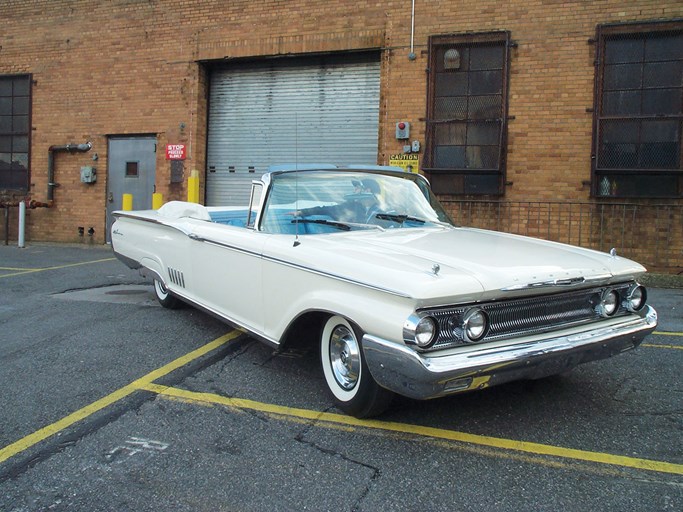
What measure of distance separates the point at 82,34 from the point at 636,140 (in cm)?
1180

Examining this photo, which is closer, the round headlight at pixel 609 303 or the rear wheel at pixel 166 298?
the round headlight at pixel 609 303

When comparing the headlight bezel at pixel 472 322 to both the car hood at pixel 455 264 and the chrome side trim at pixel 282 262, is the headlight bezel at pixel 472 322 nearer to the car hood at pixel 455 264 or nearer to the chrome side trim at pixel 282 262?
the car hood at pixel 455 264

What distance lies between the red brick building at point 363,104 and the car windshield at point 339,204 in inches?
141

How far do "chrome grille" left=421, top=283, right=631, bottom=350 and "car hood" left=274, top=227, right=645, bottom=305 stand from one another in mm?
75

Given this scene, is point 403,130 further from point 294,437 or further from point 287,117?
point 294,437

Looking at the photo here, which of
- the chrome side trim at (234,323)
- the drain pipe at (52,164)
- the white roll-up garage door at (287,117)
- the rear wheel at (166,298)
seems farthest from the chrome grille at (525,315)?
the drain pipe at (52,164)

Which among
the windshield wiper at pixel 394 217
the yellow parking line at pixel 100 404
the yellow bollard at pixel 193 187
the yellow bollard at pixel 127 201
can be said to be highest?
the yellow bollard at pixel 193 187

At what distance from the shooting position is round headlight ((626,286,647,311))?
136 inches

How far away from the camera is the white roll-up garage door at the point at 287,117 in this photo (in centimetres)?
1134

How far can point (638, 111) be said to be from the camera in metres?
9.45

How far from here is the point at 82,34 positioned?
13.0 meters

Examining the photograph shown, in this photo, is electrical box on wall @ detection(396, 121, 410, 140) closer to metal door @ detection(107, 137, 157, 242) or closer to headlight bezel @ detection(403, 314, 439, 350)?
metal door @ detection(107, 137, 157, 242)

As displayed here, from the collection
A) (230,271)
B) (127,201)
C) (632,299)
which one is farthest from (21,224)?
(632,299)

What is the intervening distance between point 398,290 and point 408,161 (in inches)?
323
